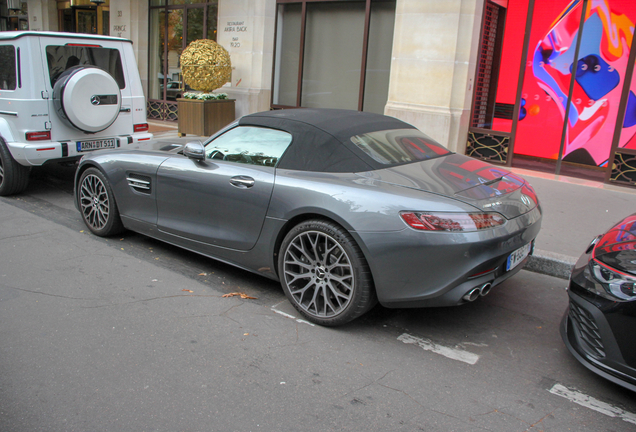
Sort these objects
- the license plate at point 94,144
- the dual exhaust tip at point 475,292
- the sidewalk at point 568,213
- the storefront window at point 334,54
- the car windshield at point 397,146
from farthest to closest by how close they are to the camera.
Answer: the storefront window at point 334,54 < the license plate at point 94,144 < the sidewalk at point 568,213 < the car windshield at point 397,146 < the dual exhaust tip at point 475,292

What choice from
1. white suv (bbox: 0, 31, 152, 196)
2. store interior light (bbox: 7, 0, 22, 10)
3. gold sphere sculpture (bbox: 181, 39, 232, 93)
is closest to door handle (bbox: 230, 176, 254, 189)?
white suv (bbox: 0, 31, 152, 196)

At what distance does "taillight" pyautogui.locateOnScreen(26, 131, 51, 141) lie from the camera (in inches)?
263

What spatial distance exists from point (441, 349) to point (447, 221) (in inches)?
34.9

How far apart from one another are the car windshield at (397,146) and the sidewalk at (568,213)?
5.41 feet

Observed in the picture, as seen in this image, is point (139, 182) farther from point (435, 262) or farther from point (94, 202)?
point (435, 262)

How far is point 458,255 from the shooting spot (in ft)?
10.7

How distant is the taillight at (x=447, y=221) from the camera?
10.8 ft

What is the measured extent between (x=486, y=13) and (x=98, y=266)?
814cm

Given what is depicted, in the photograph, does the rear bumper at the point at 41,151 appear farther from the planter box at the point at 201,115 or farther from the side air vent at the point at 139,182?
the planter box at the point at 201,115

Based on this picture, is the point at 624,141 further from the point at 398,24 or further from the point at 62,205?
the point at 62,205

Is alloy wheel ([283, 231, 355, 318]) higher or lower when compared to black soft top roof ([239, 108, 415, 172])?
lower

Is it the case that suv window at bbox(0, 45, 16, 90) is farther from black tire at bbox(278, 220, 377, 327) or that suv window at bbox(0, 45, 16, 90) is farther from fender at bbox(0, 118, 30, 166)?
black tire at bbox(278, 220, 377, 327)

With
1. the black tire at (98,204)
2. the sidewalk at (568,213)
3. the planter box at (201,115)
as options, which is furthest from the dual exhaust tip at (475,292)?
the planter box at (201,115)

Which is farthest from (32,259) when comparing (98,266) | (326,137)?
(326,137)
